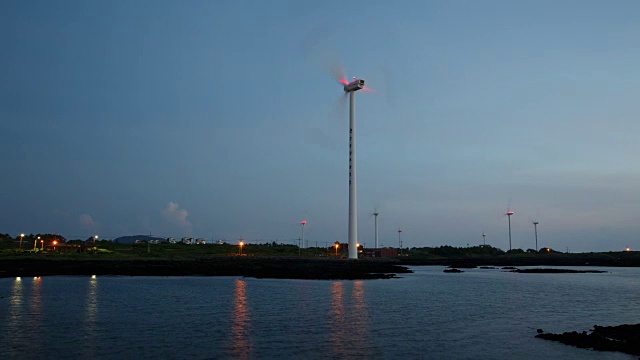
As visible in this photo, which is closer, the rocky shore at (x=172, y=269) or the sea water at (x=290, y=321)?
the sea water at (x=290, y=321)

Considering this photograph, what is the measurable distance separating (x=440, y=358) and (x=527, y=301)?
39.9 metres

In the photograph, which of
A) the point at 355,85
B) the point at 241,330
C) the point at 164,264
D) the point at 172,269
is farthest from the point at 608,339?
the point at 355,85

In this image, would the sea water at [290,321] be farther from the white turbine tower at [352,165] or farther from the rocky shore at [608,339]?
the white turbine tower at [352,165]

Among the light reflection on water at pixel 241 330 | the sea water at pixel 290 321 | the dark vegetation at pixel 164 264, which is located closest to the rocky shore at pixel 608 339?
the sea water at pixel 290 321

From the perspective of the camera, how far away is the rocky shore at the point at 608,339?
32.8 meters

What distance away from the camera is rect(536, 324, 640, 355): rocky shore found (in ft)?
107

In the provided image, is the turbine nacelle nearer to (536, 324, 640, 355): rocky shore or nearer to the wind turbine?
the wind turbine

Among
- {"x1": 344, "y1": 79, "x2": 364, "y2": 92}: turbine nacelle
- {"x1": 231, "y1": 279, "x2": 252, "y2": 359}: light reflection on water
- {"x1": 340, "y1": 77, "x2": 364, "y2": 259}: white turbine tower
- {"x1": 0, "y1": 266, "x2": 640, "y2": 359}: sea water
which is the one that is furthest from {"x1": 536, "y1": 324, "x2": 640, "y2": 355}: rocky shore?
{"x1": 344, "y1": 79, "x2": 364, "y2": 92}: turbine nacelle

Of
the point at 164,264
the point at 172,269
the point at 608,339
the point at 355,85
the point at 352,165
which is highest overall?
the point at 355,85

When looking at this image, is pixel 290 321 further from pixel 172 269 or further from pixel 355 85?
pixel 355 85

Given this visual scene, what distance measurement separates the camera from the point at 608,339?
3559 centimetres

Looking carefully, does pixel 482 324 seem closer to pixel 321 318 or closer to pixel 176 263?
pixel 321 318

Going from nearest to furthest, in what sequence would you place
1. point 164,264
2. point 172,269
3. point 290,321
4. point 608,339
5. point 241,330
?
point 608,339, point 241,330, point 290,321, point 172,269, point 164,264

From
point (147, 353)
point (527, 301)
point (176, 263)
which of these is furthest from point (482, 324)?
point (176, 263)
